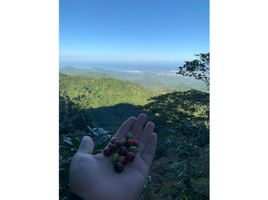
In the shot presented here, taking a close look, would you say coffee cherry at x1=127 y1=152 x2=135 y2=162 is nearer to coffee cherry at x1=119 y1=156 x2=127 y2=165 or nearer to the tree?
coffee cherry at x1=119 y1=156 x2=127 y2=165

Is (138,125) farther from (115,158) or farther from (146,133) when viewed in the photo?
(115,158)

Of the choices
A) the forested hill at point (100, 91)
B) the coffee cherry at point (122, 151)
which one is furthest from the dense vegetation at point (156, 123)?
the coffee cherry at point (122, 151)

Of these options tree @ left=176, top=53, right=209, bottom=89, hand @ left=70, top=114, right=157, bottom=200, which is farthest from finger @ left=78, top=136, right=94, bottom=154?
tree @ left=176, top=53, right=209, bottom=89

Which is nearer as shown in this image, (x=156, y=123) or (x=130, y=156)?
(x=130, y=156)

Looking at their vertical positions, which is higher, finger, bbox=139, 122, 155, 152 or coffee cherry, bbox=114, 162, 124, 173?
finger, bbox=139, 122, 155, 152

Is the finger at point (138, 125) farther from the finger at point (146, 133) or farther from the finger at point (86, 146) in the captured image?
the finger at point (86, 146)

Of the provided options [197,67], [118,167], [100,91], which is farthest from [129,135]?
[197,67]
